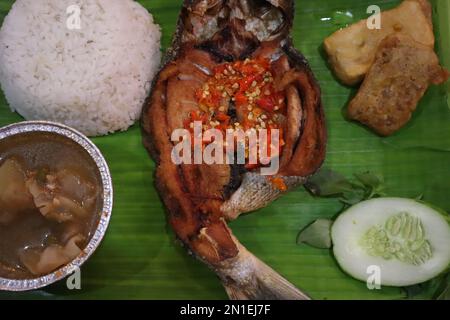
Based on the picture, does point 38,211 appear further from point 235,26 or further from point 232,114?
point 235,26

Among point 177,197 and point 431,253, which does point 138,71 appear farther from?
point 431,253

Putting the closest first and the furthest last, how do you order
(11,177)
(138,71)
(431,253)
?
(11,177), (431,253), (138,71)

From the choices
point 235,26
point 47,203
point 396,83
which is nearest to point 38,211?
point 47,203

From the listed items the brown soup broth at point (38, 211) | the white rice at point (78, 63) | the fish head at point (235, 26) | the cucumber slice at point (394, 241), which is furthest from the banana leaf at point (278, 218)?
the fish head at point (235, 26)

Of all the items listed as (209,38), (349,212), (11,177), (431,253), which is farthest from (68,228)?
(431,253)

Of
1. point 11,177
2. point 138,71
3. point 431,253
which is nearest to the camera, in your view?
point 11,177

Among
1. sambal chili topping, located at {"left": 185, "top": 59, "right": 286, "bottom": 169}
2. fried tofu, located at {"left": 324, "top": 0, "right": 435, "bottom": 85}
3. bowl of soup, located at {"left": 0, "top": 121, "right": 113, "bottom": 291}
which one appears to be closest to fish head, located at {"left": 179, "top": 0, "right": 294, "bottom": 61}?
sambal chili topping, located at {"left": 185, "top": 59, "right": 286, "bottom": 169}
